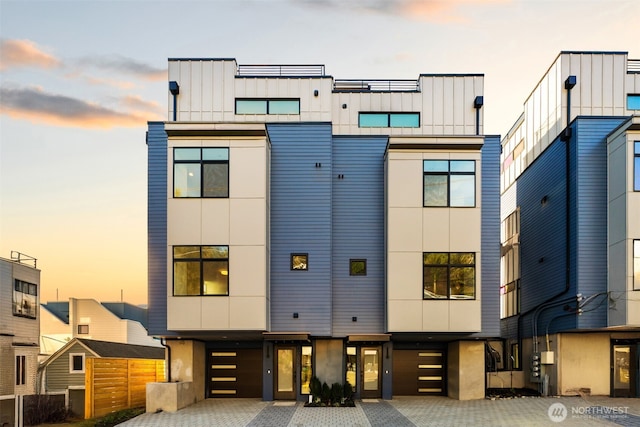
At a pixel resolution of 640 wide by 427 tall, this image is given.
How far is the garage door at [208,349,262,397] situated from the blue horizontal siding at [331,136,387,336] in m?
3.74

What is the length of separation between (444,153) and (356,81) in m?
5.08

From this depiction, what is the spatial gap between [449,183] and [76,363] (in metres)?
18.0

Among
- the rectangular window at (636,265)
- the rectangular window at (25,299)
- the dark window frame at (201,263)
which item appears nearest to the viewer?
the dark window frame at (201,263)

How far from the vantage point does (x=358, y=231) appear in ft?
59.1

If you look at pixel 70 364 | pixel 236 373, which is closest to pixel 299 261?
pixel 236 373

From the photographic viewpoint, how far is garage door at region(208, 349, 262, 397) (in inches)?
767

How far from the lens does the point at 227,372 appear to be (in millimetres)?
19531

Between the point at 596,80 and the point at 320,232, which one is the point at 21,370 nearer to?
the point at 320,232

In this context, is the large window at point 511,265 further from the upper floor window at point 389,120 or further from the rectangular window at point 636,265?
the upper floor window at point 389,120

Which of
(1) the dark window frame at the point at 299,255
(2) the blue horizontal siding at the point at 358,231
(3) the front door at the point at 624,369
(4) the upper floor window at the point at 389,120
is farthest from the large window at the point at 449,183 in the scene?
(3) the front door at the point at 624,369

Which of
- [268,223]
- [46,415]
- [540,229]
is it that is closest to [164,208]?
[268,223]

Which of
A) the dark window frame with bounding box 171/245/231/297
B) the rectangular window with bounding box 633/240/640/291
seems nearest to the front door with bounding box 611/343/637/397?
the rectangular window with bounding box 633/240/640/291

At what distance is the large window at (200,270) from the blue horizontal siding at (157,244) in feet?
5.29

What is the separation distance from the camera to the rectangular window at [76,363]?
24.3 meters
